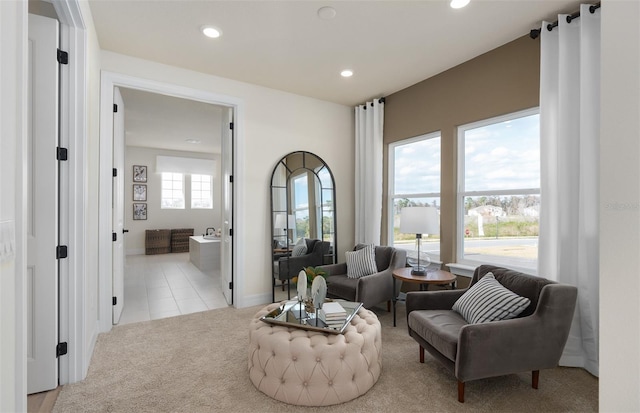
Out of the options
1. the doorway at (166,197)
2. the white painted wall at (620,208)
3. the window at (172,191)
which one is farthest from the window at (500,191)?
the window at (172,191)

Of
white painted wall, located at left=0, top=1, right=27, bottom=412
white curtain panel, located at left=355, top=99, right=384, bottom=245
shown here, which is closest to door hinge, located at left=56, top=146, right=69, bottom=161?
white painted wall, located at left=0, top=1, right=27, bottom=412

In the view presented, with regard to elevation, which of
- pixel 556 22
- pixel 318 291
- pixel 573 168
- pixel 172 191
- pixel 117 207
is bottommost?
pixel 318 291

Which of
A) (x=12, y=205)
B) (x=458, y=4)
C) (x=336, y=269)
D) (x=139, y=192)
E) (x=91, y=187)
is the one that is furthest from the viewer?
(x=139, y=192)

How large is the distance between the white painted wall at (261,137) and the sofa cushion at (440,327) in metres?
2.15

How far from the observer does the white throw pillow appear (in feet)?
14.1

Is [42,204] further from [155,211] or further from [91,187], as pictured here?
[155,211]

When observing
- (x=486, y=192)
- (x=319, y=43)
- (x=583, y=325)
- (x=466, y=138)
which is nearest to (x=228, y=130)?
(x=319, y=43)

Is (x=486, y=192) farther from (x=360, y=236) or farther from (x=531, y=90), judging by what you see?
(x=360, y=236)

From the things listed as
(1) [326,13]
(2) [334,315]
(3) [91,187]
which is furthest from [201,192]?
(2) [334,315]

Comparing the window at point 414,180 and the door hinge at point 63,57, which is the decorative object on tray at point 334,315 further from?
the door hinge at point 63,57

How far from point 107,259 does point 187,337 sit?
3.61ft

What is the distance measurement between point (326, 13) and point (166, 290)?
4122 mm

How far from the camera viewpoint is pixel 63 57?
219 centimetres

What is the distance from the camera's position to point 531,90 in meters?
2.88
